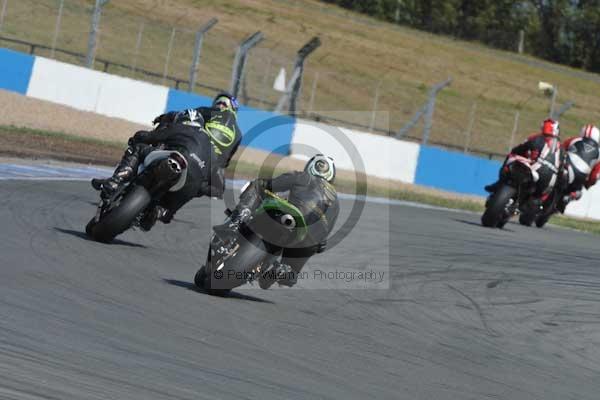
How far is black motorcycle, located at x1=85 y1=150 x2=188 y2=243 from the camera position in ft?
30.4

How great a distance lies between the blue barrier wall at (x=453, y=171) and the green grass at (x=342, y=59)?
3796 millimetres

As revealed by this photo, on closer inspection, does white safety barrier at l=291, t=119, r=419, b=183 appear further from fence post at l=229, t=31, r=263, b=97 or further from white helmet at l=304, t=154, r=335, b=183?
white helmet at l=304, t=154, r=335, b=183

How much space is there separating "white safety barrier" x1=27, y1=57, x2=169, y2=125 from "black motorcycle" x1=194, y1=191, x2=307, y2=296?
19.5 meters

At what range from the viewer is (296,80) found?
95.0 feet

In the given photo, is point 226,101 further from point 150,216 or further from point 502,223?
point 502,223

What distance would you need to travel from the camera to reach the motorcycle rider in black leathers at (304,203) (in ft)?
26.2

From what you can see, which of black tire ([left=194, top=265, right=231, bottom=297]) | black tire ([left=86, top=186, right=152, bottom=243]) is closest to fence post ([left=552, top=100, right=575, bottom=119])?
black tire ([left=86, top=186, right=152, bottom=243])

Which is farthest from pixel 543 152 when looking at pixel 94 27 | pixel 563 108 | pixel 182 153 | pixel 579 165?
pixel 94 27

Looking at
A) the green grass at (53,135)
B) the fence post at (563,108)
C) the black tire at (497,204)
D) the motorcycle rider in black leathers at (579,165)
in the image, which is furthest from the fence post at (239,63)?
the black tire at (497,204)

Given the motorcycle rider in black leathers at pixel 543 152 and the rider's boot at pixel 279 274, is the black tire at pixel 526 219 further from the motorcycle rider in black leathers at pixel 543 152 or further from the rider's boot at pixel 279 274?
the rider's boot at pixel 279 274

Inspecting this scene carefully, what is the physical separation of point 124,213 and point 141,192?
20 centimetres

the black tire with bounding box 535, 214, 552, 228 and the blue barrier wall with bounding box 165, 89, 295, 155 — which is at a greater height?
the blue barrier wall with bounding box 165, 89, 295, 155

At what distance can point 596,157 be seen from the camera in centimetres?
1866


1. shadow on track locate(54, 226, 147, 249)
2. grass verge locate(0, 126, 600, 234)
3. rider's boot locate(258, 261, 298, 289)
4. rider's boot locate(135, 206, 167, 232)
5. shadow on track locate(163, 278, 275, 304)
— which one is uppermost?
grass verge locate(0, 126, 600, 234)
